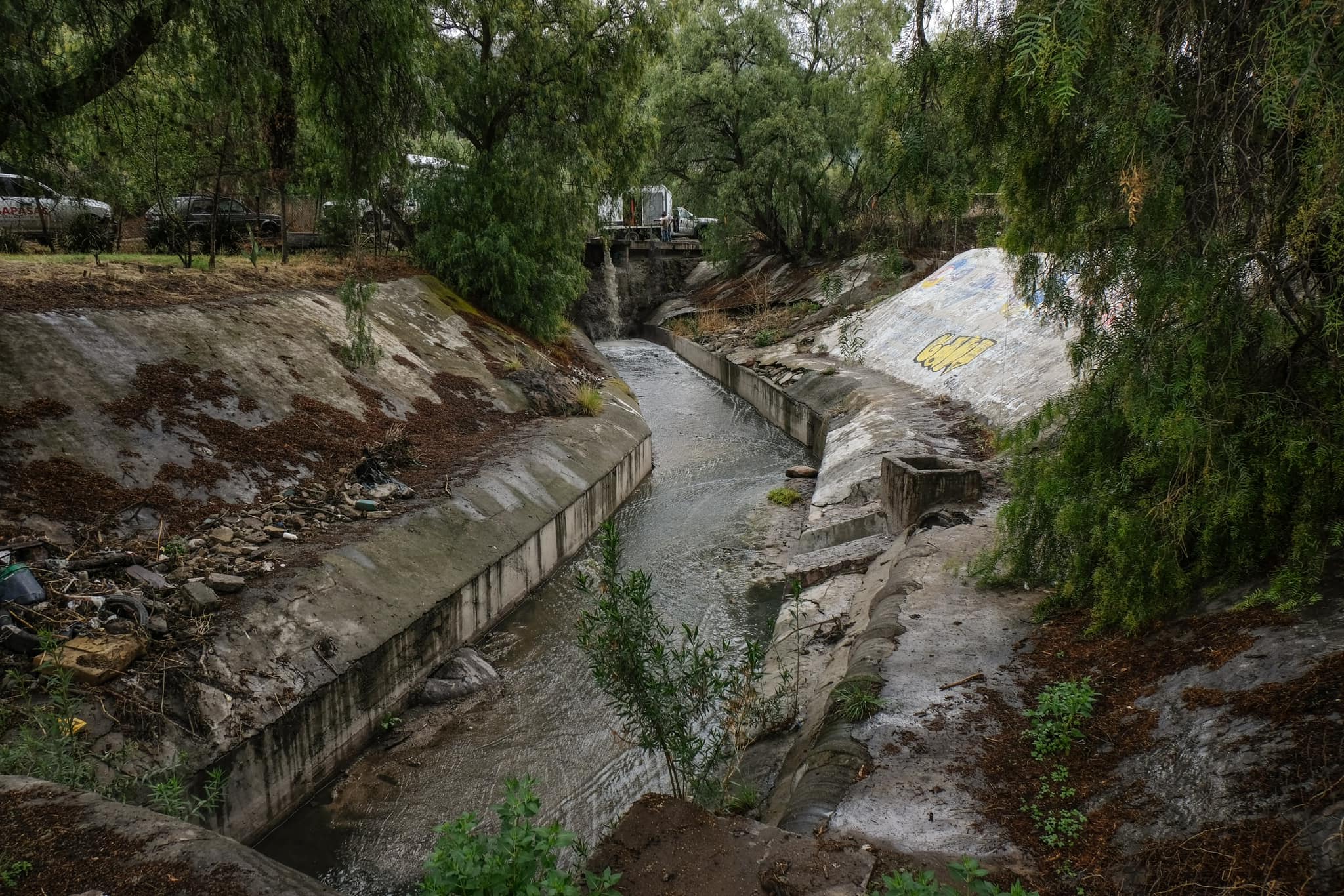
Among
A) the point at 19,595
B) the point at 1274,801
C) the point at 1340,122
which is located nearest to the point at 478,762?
the point at 19,595

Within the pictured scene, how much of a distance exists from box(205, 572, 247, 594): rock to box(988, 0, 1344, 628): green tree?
7132 millimetres

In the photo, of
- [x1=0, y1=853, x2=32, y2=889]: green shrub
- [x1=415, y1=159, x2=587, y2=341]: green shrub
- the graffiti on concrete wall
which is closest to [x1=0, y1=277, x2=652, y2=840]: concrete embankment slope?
[x1=0, y1=853, x2=32, y2=889]: green shrub

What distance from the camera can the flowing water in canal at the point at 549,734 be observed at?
273 inches

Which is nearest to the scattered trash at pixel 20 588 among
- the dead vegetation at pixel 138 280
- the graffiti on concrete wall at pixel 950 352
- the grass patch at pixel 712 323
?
the dead vegetation at pixel 138 280

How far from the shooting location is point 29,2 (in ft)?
22.9

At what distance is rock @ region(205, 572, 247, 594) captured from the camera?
25.3ft

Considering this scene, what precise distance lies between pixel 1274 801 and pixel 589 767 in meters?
5.50

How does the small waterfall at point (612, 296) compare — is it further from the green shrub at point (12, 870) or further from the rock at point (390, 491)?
the green shrub at point (12, 870)

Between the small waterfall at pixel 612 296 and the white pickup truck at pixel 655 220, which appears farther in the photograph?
the white pickup truck at pixel 655 220

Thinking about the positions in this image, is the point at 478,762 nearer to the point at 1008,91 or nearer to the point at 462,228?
the point at 1008,91

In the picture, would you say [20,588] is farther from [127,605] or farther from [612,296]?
[612,296]

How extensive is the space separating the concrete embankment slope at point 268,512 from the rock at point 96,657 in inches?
2.1

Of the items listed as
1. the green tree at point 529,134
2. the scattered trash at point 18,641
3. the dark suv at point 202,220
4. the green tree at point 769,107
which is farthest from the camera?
the green tree at point 769,107

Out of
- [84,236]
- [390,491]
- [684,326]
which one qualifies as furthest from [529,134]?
[684,326]
